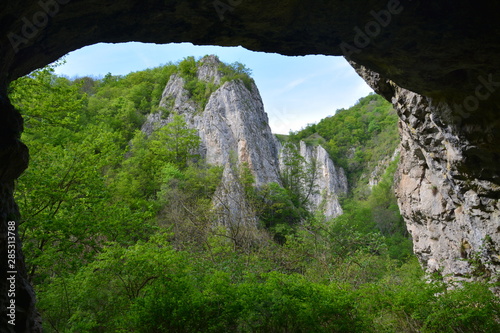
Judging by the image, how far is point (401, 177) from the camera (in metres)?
12.2

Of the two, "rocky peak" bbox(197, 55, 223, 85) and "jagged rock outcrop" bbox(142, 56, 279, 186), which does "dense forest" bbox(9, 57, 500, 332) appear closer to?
"jagged rock outcrop" bbox(142, 56, 279, 186)

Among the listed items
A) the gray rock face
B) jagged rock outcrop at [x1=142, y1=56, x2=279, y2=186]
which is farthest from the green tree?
the gray rock face

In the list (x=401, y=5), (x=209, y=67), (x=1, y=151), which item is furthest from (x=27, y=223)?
(x=209, y=67)

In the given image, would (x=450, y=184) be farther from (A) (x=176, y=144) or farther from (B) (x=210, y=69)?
(B) (x=210, y=69)

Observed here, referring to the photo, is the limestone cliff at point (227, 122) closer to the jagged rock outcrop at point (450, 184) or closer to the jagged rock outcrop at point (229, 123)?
the jagged rock outcrop at point (229, 123)

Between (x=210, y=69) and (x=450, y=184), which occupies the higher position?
(x=210, y=69)

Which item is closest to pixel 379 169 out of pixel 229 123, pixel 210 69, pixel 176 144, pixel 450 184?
pixel 229 123

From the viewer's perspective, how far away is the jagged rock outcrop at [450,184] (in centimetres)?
582

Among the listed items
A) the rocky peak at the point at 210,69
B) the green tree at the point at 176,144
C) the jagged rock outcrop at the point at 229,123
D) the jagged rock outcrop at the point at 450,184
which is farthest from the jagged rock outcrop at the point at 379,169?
the jagged rock outcrop at the point at 450,184

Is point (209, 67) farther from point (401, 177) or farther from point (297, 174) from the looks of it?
point (401, 177)

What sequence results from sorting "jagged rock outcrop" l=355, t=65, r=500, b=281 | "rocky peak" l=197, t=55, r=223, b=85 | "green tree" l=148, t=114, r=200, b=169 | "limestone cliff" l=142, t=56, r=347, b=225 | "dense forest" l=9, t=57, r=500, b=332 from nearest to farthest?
"dense forest" l=9, t=57, r=500, b=332 < "jagged rock outcrop" l=355, t=65, r=500, b=281 < "green tree" l=148, t=114, r=200, b=169 < "limestone cliff" l=142, t=56, r=347, b=225 < "rocky peak" l=197, t=55, r=223, b=85

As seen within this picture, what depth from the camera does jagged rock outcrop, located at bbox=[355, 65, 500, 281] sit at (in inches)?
229

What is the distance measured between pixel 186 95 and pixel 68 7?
30.5 m

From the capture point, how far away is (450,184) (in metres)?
7.94
